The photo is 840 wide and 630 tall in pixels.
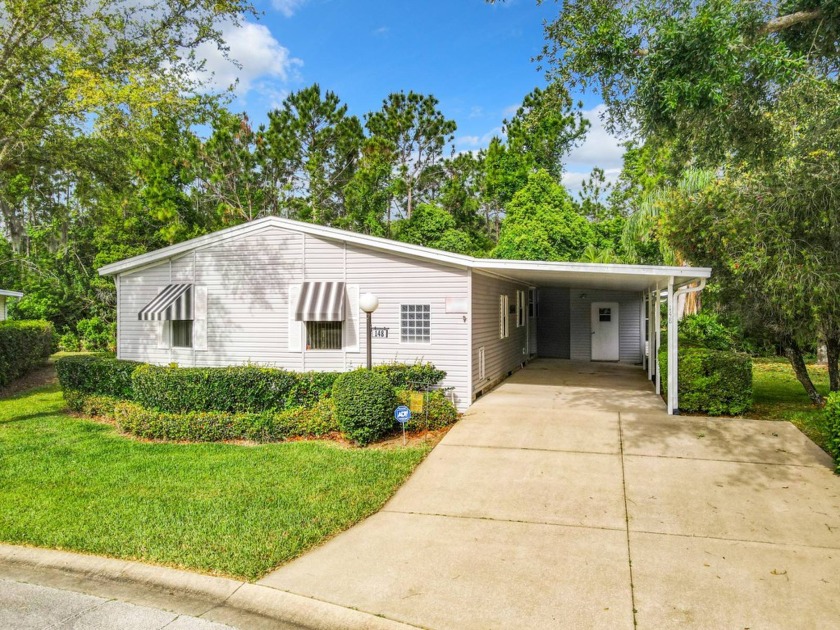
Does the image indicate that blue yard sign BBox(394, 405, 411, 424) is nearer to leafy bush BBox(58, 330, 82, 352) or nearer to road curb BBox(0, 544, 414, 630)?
road curb BBox(0, 544, 414, 630)

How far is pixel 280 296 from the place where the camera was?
448 inches

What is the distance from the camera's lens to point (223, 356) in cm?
1175

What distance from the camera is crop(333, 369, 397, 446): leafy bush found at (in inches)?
319

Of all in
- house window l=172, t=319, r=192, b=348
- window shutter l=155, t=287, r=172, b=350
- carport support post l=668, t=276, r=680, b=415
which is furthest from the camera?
window shutter l=155, t=287, r=172, b=350

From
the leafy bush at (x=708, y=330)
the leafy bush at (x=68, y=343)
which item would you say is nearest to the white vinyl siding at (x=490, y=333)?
the leafy bush at (x=708, y=330)

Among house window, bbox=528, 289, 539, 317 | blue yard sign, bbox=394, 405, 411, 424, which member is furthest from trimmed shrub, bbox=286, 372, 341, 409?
house window, bbox=528, 289, 539, 317

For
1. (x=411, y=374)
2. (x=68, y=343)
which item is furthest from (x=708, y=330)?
(x=68, y=343)

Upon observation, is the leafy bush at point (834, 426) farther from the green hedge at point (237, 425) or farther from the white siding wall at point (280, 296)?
the green hedge at point (237, 425)

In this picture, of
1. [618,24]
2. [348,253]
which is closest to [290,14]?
[348,253]

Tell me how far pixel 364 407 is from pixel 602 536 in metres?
4.06

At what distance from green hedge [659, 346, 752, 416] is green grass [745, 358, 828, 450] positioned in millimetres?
452

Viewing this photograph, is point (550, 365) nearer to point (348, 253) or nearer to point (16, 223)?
point (348, 253)

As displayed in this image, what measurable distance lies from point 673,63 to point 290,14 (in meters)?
9.45

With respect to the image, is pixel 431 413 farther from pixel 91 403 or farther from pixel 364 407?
pixel 91 403
